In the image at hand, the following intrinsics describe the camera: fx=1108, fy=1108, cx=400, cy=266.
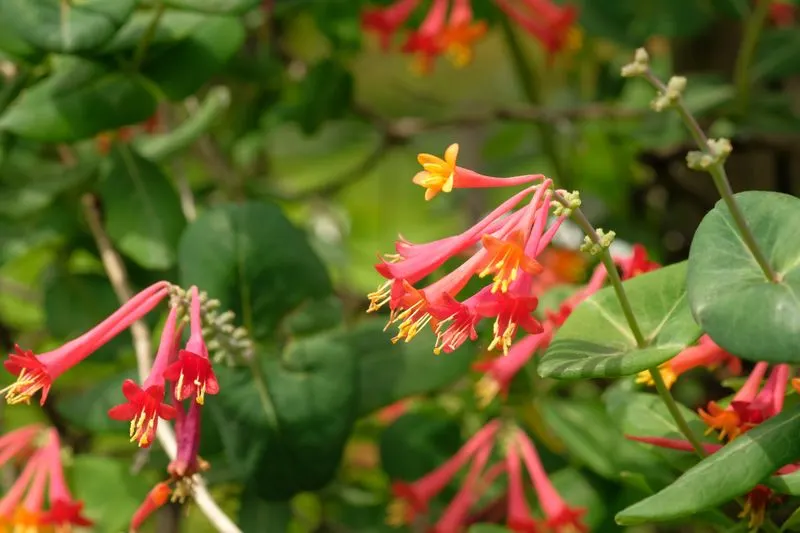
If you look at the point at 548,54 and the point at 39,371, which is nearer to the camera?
the point at 39,371

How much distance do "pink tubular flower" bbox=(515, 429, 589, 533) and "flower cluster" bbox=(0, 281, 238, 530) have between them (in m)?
0.36

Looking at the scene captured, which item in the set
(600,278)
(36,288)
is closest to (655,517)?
(600,278)

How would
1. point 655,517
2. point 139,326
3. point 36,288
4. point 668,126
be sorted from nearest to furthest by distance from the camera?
point 655,517 < point 139,326 < point 668,126 < point 36,288

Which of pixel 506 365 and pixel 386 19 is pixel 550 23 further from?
pixel 506 365

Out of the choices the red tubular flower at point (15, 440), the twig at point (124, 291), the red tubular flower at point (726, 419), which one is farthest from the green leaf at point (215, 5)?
the red tubular flower at point (726, 419)

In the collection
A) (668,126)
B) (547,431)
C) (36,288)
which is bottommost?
(36,288)

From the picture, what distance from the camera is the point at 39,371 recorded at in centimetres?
69

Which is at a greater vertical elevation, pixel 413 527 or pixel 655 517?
pixel 655 517

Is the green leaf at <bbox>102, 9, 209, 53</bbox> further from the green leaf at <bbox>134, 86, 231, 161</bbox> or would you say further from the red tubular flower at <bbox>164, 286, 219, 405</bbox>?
the red tubular flower at <bbox>164, 286, 219, 405</bbox>

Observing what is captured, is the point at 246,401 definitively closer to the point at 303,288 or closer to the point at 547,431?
the point at 303,288

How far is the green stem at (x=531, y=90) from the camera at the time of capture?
1352mm

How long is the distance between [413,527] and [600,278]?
35 cm

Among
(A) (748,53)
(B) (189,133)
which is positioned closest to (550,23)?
(A) (748,53)

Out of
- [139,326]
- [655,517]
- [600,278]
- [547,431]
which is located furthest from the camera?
[547,431]
